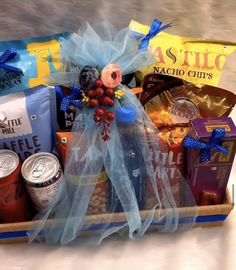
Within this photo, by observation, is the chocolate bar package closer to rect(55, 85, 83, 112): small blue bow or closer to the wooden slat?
the wooden slat

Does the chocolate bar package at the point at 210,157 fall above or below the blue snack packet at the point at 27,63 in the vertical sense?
below

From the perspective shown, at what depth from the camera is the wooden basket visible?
77 cm

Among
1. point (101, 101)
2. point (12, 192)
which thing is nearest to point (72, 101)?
point (101, 101)

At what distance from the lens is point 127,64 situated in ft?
2.55

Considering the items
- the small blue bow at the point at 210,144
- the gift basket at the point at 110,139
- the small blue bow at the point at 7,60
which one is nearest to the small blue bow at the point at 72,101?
the gift basket at the point at 110,139

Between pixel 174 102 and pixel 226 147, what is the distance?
14 cm

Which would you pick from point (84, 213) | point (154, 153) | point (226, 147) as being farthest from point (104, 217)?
point (226, 147)

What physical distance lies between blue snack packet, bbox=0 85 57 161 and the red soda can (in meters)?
0.03

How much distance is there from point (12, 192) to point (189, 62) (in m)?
0.41

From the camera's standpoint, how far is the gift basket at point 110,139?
75cm

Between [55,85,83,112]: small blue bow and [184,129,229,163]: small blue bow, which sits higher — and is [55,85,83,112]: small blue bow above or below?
above

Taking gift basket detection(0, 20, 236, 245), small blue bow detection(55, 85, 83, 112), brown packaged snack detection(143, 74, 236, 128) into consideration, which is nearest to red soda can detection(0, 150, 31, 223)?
gift basket detection(0, 20, 236, 245)

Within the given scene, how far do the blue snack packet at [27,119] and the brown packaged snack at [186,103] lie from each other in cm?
19

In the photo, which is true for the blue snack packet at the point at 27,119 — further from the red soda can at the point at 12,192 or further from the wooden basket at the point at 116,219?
the wooden basket at the point at 116,219
